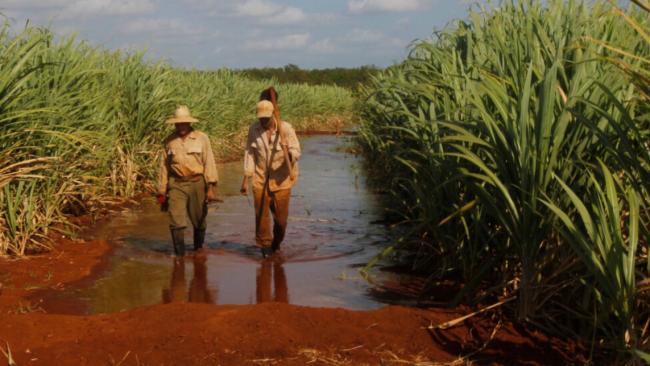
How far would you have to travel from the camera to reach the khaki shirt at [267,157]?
844 cm

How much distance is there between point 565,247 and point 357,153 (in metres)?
17.0

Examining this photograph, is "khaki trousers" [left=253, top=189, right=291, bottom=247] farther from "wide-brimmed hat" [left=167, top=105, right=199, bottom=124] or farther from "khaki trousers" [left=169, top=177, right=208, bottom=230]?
"wide-brimmed hat" [left=167, top=105, right=199, bottom=124]

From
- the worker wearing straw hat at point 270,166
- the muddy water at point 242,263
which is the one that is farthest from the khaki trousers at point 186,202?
the worker wearing straw hat at point 270,166

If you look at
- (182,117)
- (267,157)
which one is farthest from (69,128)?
(267,157)

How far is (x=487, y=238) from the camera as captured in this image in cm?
634

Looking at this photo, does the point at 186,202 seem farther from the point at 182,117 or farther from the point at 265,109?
the point at 265,109

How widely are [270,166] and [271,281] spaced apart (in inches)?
52.1

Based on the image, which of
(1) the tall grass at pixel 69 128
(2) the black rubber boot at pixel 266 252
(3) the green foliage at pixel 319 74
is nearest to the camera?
(1) the tall grass at pixel 69 128

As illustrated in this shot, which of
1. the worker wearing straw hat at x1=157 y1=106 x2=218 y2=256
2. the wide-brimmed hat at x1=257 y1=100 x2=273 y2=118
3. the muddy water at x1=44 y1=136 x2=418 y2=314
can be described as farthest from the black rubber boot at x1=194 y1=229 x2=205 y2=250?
the wide-brimmed hat at x1=257 y1=100 x2=273 y2=118

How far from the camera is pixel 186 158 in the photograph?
8.65 m

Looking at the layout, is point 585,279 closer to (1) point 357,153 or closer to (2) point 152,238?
(2) point 152,238

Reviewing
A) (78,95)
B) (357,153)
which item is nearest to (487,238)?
(78,95)

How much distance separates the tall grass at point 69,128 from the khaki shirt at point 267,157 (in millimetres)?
1691

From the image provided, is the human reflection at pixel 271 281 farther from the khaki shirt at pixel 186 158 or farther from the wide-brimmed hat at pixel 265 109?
the wide-brimmed hat at pixel 265 109
